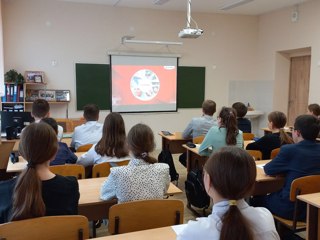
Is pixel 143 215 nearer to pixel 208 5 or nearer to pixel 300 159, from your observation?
pixel 300 159

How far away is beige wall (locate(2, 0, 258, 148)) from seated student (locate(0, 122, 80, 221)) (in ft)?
17.1

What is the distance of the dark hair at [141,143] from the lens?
2013mm

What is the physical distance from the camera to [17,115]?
427 cm

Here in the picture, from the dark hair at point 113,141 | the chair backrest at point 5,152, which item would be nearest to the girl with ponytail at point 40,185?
the dark hair at point 113,141

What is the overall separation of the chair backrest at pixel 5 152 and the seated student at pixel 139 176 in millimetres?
2020

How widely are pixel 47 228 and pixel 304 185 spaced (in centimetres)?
183

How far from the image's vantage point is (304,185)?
7.79 ft

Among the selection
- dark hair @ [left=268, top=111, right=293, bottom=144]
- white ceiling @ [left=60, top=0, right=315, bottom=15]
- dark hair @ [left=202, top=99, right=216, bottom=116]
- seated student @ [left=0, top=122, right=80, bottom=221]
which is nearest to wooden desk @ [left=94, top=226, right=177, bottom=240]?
seated student @ [left=0, top=122, right=80, bottom=221]

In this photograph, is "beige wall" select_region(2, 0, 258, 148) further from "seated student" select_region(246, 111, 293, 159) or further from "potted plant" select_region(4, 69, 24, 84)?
"seated student" select_region(246, 111, 293, 159)

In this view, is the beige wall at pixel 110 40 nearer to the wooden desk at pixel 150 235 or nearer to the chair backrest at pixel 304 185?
the chair backrest at pixel 304 185

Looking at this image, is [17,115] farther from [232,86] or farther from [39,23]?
[232,86]

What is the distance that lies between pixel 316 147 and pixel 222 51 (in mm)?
5642

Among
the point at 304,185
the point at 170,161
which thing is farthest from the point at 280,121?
the point at 170,161

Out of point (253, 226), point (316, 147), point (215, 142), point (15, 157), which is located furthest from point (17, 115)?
point (253, 226)
